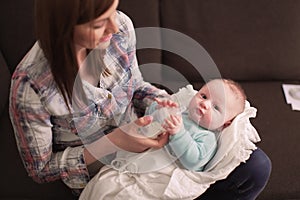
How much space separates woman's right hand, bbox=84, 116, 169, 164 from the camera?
1148mm

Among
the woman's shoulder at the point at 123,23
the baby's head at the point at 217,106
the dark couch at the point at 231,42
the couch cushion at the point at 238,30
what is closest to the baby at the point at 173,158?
the baby's head at the point at 217,106

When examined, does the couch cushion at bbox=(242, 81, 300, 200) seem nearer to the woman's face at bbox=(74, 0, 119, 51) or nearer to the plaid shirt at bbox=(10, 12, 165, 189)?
the plaid shirt at bbox=(10, 12, 165, 189)

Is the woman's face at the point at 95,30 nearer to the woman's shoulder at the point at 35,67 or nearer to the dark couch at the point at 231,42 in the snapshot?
the woman's shoulder at the point at 35,67

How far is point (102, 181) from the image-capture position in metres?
1.18

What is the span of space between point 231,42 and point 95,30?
895 millimetres

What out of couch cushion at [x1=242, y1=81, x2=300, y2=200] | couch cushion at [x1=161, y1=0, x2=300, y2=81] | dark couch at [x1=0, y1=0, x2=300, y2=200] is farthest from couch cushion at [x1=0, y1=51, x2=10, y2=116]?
couch cushion at [x1=242, y1=81, x2=300, y2=200]

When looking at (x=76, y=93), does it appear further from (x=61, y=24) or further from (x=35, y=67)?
(x=61, y=24)

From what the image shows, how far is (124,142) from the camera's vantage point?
1.16m

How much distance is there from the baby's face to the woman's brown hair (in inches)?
15.7

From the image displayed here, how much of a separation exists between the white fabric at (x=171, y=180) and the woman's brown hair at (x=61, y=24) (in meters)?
0.34

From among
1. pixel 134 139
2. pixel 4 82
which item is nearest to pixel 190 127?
pixel 134 139

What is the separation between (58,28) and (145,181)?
0.50 meters

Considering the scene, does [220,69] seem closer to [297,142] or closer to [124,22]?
[297,142]

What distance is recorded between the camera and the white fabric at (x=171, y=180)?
45.6 inches
